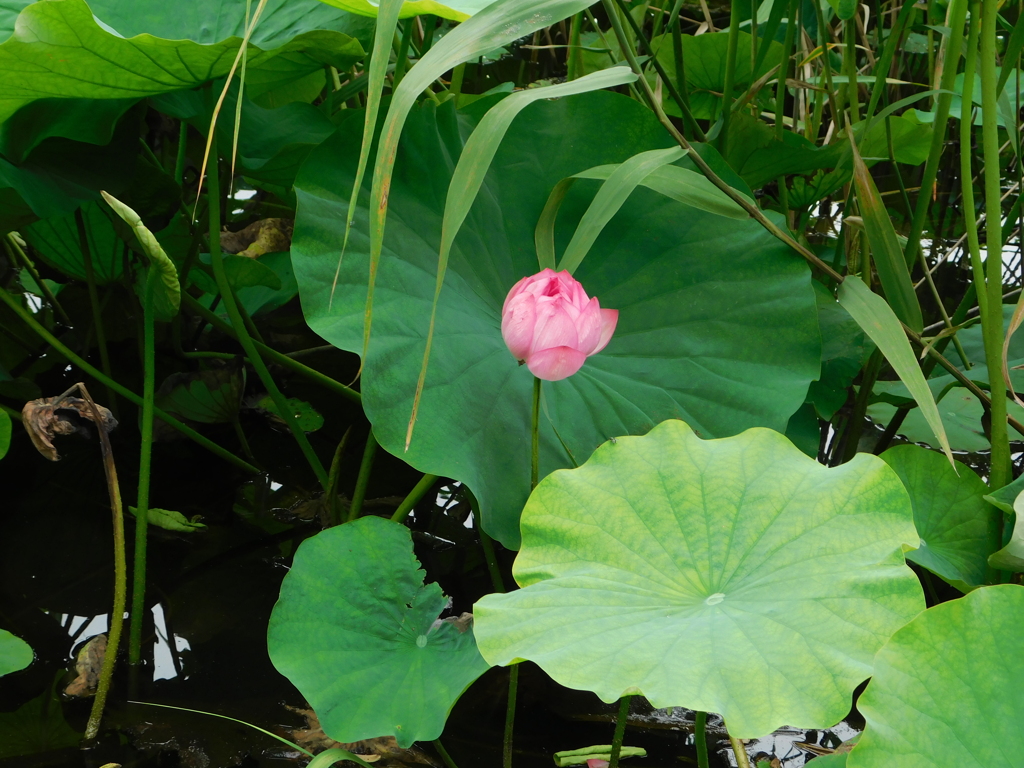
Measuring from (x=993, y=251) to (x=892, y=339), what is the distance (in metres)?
0.12

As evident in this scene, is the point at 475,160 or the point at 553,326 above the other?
the point at 475,160

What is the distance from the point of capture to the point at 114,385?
3.37 feet

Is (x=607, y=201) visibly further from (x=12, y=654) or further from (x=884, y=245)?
(x=12, y=654)

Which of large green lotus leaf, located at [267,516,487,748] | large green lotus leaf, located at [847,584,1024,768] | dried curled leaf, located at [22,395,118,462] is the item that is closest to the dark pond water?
large green lotus leaf, located at [267,516,487,748]

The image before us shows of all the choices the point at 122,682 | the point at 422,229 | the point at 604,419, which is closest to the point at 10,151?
the point at 422,229

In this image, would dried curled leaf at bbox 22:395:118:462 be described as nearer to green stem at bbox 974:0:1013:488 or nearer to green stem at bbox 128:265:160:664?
green stem at bbox 128:265:160:664

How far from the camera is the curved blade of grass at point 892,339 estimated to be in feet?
2.19

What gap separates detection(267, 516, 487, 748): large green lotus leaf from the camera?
26.1 inches

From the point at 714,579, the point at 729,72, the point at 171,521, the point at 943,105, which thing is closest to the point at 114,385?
the point at 171,521

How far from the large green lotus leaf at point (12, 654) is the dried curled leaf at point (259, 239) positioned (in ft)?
2.09

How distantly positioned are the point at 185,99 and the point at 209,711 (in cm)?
68

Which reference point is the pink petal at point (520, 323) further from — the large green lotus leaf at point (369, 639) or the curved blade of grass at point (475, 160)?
the large green lotus leaf at point (369, 639)

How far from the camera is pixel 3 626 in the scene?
2.95ft

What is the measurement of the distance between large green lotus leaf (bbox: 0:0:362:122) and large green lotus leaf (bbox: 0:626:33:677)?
52cm
